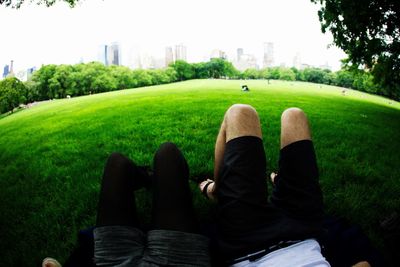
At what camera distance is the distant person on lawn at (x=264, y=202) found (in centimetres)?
174

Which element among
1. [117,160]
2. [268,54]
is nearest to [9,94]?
[117,160]

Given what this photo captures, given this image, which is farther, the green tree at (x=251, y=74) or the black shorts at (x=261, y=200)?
the green tree at (x=251, y=74)

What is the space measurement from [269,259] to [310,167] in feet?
2.35

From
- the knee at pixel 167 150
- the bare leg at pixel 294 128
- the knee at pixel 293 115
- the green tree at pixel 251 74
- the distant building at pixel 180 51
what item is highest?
the distant building at pixel 180 51

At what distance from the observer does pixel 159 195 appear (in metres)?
1.92

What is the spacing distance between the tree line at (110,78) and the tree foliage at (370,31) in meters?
2.69

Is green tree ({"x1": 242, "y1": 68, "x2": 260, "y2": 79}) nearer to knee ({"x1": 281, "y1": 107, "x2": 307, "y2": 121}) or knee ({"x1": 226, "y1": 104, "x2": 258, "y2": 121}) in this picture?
knee ({"x1": 281, "y1": 107, "x2": 307, "y2": 121})

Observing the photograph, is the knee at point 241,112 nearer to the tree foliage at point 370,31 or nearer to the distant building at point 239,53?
the tree foliage at point 370,31

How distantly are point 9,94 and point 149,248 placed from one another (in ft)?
74.8

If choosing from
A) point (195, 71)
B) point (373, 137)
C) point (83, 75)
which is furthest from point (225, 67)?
point (373, 137)

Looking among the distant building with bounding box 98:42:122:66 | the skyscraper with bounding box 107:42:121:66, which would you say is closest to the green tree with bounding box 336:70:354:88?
the distant building with bounding box 98:42:122:66

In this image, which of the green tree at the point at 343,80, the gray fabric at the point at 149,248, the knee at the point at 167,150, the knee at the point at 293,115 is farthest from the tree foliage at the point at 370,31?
the green tree at the point at 343,80

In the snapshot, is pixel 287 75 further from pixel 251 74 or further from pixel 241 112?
pixel 241 112

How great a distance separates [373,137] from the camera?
6555 mm
